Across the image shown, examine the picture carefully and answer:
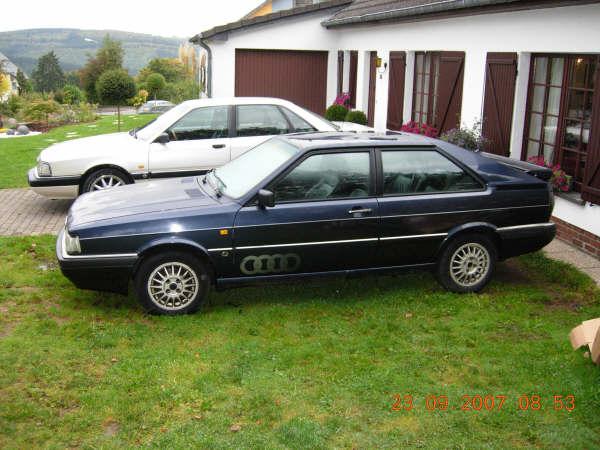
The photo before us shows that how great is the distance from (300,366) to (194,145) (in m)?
5.67

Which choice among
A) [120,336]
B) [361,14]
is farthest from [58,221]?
[361,14]

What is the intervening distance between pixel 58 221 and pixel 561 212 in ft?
22.5

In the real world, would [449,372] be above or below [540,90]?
below

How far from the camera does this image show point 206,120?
35.4 ft

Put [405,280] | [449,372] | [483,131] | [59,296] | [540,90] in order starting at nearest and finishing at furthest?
[449,372], [59,296], [405,280], [540,90], [483,131]

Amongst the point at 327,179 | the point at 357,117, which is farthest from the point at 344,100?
the point at 327,179

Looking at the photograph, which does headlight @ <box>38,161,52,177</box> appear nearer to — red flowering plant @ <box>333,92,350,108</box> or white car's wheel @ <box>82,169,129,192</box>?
white car's wheel @ <box>82,169,129,192</box>

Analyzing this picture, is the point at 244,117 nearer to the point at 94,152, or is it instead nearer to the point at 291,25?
the point at 94,152

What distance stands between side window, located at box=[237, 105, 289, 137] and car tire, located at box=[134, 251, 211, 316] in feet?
15.0

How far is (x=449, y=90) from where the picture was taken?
1315 cm

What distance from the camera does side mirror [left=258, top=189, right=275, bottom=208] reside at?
6566 millimetres

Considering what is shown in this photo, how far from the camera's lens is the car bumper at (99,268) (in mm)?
6488

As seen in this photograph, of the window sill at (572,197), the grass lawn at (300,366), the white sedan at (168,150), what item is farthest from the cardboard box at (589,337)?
the white sedan at (168,150)

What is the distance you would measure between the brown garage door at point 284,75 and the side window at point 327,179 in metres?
13.4
